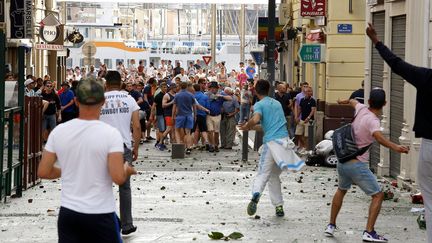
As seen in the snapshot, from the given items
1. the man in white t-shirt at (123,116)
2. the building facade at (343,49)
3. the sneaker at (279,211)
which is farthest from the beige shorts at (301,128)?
the man in white t-shirt at (123,116)

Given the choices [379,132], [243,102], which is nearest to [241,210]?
[379,132]

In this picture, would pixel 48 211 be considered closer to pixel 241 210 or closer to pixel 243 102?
pixel 241 210

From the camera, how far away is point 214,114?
101 feet

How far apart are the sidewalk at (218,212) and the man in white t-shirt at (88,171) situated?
470cm

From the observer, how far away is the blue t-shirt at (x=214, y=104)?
101 feet

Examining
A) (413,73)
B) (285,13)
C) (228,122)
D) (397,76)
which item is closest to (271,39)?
(228,122)

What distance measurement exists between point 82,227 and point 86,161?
408 millimetres

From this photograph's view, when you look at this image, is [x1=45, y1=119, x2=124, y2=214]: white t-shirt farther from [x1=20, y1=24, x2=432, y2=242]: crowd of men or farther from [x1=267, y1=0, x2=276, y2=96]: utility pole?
[x1=267, y1=0, x2=276, y2=96]: utility pole

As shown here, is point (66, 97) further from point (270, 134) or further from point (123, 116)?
point (123, 116)

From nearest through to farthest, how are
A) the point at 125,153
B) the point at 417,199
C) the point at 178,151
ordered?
the point at 125,153 → the point at 417,199 → the point at 178,151

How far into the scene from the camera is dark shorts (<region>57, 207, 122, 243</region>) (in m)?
7.35

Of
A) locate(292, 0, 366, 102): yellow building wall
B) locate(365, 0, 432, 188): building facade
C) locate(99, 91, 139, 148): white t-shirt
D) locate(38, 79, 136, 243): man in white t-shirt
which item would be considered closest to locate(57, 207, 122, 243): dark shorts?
locate(38, 79, 136, 243): man in white t-shirt

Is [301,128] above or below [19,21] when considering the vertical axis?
below

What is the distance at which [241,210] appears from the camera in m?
15.1
